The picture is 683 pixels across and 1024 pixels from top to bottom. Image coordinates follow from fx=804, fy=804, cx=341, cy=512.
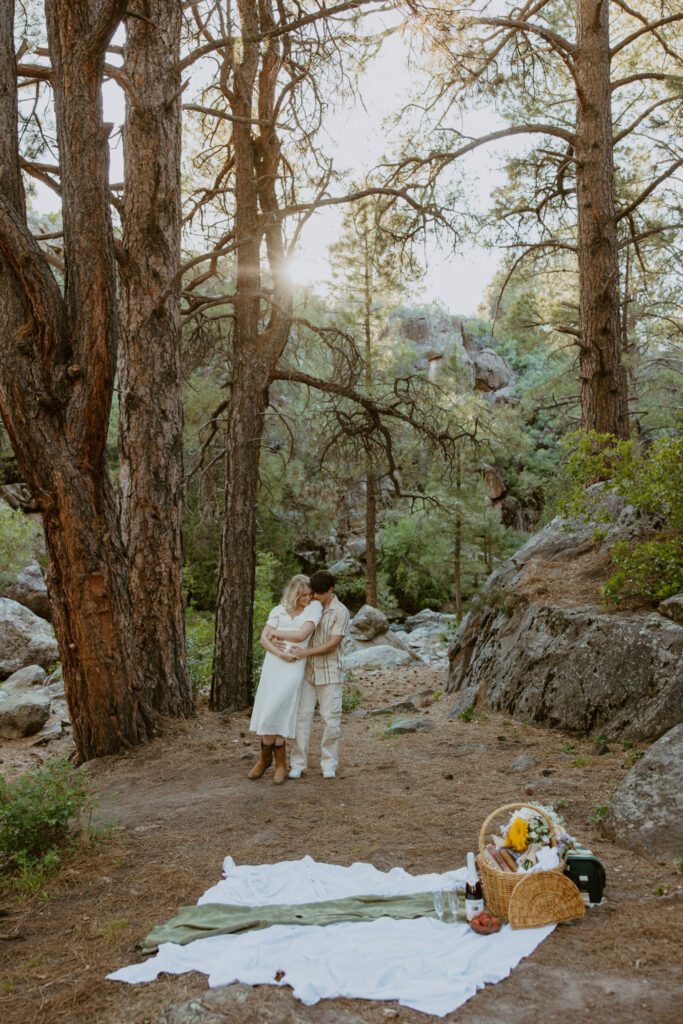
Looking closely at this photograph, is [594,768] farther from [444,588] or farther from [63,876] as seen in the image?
[444,588]

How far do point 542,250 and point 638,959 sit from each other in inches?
446

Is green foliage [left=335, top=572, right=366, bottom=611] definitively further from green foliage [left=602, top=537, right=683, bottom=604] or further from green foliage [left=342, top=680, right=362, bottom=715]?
green foliage [left=602, top=537, right=683, bottom=604]

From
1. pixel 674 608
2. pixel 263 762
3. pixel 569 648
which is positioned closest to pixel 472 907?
pixel 263 762

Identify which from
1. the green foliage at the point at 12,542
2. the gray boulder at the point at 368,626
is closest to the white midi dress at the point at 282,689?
the gray boulder at the point at 368,626

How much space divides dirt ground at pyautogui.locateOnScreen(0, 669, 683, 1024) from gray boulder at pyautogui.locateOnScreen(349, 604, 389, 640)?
25.1 feet

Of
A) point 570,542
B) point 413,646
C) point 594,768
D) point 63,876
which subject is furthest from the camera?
point 413,646

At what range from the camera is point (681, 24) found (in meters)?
10.5

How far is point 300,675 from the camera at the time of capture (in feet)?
20.1

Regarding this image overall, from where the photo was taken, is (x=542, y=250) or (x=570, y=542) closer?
(x=570, y=542)

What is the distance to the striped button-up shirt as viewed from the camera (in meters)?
6.20

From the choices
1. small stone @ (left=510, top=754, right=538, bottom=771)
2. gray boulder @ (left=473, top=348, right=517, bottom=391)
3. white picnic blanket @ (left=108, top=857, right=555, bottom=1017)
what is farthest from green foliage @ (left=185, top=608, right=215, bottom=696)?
gray boulder @ (left=473, top=348, right=517, bottom=391)

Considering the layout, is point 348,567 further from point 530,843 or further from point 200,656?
point 530,843

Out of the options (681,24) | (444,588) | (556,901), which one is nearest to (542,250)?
(681,24)

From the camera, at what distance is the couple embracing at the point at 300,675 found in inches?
239
